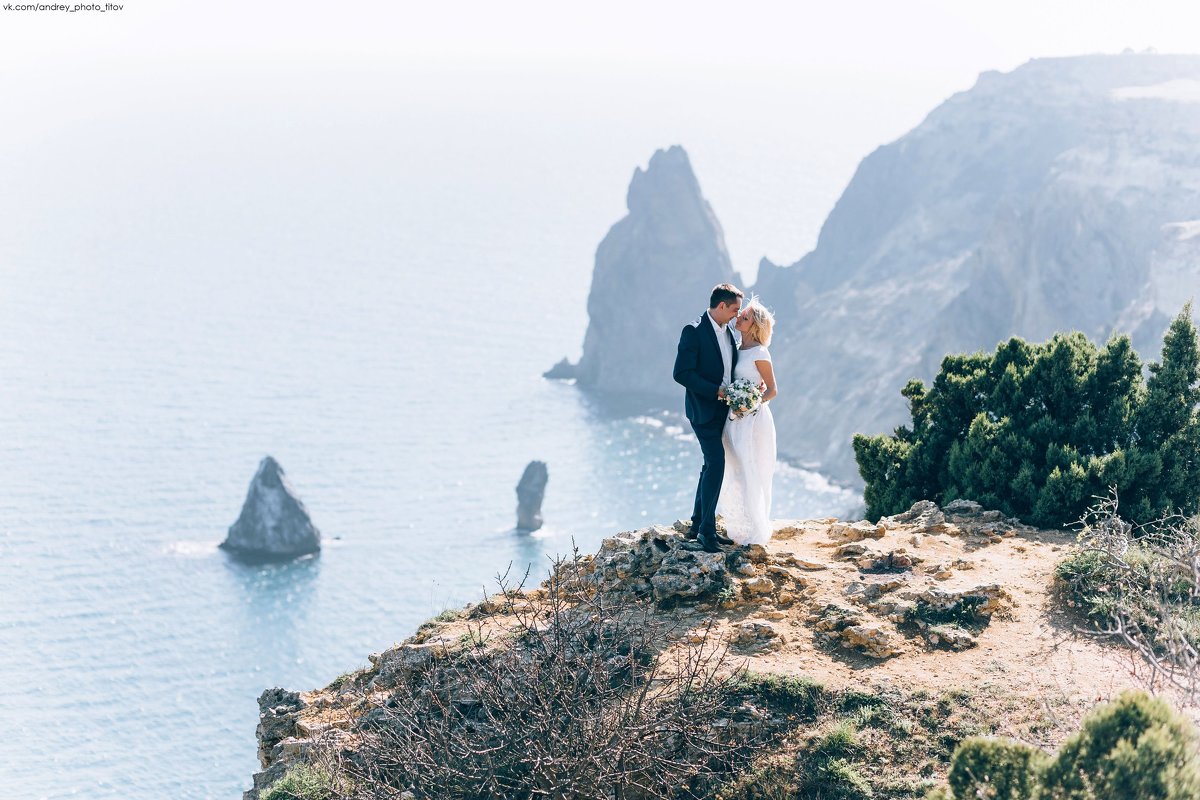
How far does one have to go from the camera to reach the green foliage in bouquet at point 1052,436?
20.0 m

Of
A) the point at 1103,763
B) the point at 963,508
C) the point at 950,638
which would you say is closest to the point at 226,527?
the point at 963,508

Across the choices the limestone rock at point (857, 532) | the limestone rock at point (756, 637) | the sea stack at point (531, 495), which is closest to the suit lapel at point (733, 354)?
the limestone rock at point (756, 637)

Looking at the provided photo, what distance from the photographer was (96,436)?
169125 mm

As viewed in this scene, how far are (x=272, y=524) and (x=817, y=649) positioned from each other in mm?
119154

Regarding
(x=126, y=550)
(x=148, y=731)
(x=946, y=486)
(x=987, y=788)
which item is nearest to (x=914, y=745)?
(x=987, y=788)

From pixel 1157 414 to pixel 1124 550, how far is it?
6050mm

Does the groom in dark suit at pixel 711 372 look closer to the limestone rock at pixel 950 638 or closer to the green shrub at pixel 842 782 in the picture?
the limestone rock at pixel 950 638

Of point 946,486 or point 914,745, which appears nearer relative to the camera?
point 914,745

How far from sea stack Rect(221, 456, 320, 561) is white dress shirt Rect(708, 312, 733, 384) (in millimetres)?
115774

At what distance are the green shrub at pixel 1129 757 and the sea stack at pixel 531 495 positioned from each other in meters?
124

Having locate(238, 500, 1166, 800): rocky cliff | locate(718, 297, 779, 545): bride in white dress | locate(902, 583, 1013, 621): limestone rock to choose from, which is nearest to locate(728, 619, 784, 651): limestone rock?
locate(238, 500, 1166, 800): rocky cliff

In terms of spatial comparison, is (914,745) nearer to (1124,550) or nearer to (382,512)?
(1124,550)

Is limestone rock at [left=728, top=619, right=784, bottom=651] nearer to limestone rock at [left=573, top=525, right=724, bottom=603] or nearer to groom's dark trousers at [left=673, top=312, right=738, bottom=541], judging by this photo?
limestone rock at [left=573, top=525, right=724, bottom=603]

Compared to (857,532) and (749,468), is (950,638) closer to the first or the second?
(749,468)
